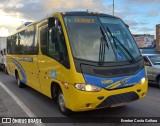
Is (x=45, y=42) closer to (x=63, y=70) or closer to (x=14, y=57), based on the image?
(x=63, y=70)

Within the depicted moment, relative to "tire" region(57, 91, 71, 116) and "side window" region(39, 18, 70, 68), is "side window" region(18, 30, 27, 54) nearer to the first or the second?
"side window" region(39, 18, 70, 68)

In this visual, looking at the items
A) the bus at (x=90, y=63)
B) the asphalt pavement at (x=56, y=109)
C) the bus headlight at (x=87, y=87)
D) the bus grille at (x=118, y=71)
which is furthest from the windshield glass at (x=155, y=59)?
the bus headlight at (x=87, y=87)

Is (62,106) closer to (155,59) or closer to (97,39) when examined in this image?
(97,39)

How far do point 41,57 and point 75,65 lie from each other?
2.70m

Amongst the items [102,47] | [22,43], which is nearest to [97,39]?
[102,47]

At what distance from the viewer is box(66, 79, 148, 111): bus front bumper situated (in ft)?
22.4

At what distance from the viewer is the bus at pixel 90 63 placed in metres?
6.93

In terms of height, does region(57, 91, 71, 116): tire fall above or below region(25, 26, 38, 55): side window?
below

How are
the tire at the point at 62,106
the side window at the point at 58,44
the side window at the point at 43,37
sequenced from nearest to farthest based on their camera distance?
the side window at the point at 58,44, the tire at the point at 62,106, the side window at the point at 43,37

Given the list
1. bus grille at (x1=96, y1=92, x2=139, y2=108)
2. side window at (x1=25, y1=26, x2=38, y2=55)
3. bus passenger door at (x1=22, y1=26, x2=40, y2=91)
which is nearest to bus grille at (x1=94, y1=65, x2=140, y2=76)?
bus grille at (x1=96, y1=92, x2=139, y2=108)

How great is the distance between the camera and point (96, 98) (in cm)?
686

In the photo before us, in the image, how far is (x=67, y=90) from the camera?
7258mm

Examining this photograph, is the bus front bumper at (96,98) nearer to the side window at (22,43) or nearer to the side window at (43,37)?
the side window at (43,37)

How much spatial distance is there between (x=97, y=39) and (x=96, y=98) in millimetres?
1552
